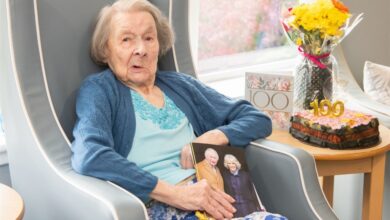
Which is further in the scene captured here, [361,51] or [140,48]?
[361,51]

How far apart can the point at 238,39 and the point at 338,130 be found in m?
1.23

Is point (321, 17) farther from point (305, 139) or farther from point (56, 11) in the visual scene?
point (56, 11)

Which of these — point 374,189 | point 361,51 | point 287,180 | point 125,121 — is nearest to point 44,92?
point 125,121

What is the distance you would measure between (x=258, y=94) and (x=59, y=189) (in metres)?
0.89

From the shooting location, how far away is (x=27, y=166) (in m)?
1.80

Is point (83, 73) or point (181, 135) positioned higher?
point (83, 73)

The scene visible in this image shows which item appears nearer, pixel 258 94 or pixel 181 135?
pixel 181 135

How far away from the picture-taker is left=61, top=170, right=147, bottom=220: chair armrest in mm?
1441

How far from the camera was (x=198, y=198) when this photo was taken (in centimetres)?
172

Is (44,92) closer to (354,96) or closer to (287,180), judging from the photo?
(287,180)

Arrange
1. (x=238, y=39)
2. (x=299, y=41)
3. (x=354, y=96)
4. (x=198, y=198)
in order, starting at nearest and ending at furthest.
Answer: (x=198, y=198), (x=299, y=41), (x=354, y=96), (x=238, y=39)

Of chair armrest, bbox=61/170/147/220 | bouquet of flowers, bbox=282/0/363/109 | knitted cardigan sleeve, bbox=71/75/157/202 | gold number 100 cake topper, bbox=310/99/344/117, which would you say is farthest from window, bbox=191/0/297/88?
chair armrest, bbox=61/170/147/220

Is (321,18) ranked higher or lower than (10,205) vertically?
higher

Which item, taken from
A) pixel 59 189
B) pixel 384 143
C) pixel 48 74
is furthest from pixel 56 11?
pixel 384 143
